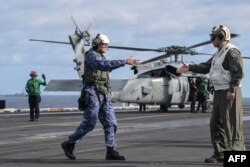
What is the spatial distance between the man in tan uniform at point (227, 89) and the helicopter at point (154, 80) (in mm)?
22367

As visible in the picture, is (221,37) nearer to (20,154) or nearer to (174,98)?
(20,154)

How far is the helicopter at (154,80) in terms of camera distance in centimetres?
3253

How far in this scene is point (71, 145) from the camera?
10.3 meters

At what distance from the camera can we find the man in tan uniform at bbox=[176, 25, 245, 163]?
29.6 feet

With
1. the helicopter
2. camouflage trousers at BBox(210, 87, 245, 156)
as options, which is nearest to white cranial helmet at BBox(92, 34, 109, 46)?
camouflage trousers at BBox(210, 87, 245, 156)

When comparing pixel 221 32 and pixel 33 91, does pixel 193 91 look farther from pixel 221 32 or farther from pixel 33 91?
pixel 221 32

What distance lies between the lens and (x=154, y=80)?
109ft

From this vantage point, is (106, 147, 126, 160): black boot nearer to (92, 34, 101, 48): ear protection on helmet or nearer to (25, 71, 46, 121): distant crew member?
(92, 34, 101, 48): ear protection on helmet

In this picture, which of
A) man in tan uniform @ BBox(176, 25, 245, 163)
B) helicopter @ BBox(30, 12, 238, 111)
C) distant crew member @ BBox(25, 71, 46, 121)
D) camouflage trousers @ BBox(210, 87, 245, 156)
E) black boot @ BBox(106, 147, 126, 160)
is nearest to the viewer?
man in tan uniform @ BBox(176, 25, 245, 163)

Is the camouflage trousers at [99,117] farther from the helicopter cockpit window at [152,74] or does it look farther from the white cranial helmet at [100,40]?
the helicopter cockpit window at [152,74]

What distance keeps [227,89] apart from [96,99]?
218 centimetres

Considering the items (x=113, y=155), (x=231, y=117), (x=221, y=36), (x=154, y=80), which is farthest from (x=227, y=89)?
(x=154, y=80)

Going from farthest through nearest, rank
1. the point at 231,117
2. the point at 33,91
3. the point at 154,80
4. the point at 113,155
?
the point at 154,80, the point at 33,91, the point at 113,155, the point at 231,117

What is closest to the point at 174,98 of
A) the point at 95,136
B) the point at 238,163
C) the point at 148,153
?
the point at 95,136
